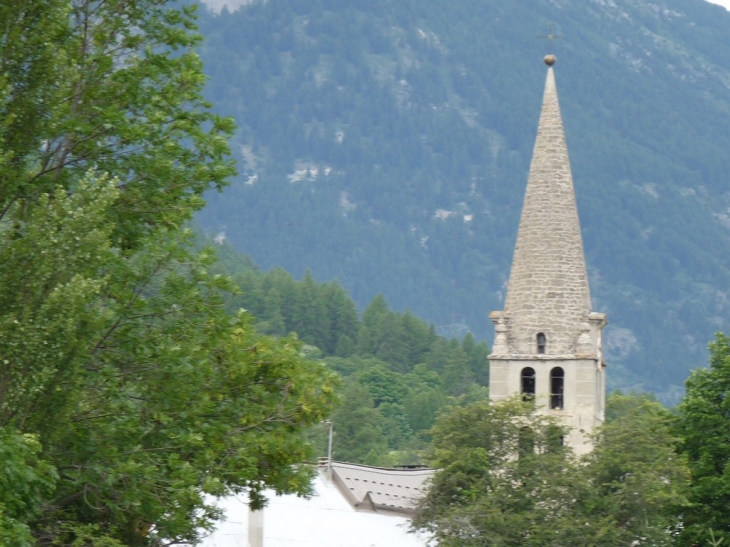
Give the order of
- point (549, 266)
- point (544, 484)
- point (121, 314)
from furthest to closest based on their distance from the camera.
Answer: point (549, 266), point (544, 484), point (121, 314)

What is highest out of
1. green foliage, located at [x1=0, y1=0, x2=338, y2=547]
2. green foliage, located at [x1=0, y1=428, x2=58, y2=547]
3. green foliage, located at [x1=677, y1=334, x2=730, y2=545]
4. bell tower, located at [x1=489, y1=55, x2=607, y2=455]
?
bell tower, located at [x1=489, y1=55, x2=607, y2=455]

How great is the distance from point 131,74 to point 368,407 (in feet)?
494

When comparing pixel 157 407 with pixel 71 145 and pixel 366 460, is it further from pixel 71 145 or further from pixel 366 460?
pixel 366 460

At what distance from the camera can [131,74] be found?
29.0m

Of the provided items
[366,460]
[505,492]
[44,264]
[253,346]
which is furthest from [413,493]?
[366,460]

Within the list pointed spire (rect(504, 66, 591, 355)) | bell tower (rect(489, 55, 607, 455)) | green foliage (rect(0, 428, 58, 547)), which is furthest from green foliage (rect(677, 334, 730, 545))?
green foliage (rect(0, 428, 58, 547))

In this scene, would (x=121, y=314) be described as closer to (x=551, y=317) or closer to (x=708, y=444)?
(x=708, y=444)

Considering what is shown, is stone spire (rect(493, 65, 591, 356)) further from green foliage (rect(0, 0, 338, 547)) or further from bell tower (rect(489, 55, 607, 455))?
green foliage (rect(0, 0, 338, 547))

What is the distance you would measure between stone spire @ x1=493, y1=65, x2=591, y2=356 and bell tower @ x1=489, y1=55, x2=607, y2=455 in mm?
35

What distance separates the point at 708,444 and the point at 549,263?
12.1 m

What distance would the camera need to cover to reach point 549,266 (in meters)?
72.9

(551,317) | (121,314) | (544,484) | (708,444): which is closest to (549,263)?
(551,317)

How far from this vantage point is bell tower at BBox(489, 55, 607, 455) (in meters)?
70.2

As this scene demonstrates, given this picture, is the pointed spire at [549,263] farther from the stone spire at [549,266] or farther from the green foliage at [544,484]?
the green foliage at [544,484]
